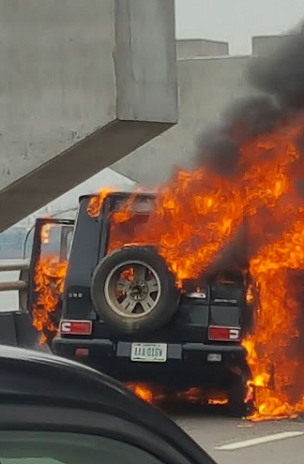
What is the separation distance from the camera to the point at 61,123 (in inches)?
422

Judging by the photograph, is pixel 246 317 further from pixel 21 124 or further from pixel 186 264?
pixel 21 124

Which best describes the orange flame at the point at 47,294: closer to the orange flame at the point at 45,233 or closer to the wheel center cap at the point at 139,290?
the orange flame at the point at 45,233

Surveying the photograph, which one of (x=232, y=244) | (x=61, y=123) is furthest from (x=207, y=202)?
(x=61, y=123)

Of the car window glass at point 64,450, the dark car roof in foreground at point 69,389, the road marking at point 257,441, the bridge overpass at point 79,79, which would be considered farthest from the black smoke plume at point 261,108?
the car window glass at point 64,450

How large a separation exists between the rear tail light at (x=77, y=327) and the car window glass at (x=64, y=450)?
8.27 m

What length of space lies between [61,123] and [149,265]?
152cm

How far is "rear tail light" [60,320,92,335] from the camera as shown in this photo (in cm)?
1039

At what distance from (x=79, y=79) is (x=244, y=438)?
3237 mm

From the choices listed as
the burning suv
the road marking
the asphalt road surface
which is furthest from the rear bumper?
the road marking

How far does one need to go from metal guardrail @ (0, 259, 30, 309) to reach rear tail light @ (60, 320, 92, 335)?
131 inches

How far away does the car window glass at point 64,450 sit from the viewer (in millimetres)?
1973

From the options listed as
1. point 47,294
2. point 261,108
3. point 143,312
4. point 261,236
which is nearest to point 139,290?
point 143,312

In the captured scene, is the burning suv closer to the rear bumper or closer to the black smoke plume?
the rear bumper

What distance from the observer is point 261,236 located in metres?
10.7
